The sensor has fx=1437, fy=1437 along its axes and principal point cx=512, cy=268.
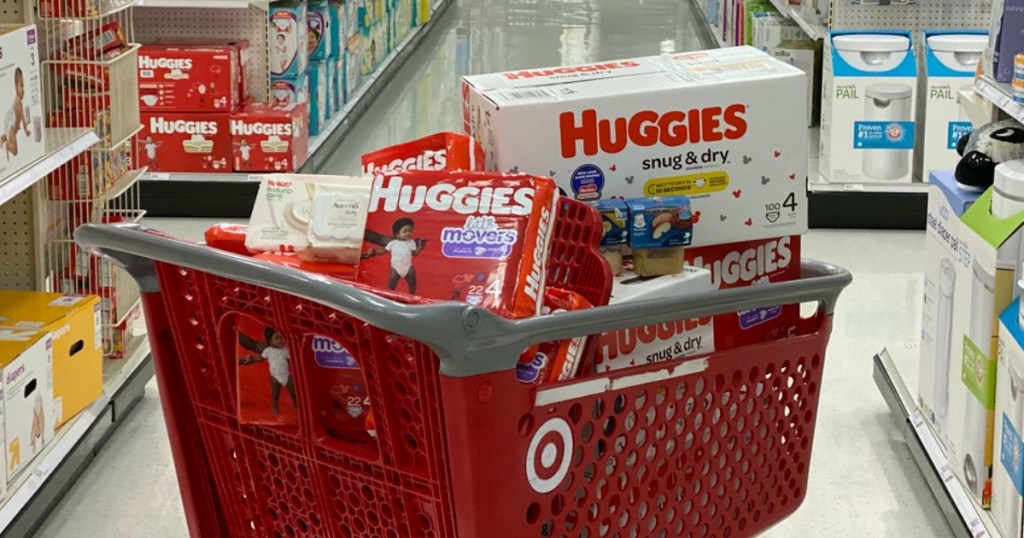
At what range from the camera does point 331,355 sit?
1.58 m

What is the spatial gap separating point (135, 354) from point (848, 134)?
2.88m

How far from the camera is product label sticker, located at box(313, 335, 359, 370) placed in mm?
1576

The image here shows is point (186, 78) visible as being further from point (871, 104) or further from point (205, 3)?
point (871, 104)

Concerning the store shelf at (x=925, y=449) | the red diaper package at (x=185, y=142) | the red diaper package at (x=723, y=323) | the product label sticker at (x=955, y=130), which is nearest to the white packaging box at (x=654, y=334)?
the red diaper package at (x=723, y=323)

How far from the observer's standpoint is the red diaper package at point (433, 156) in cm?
186

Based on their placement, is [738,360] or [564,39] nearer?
[738,360]

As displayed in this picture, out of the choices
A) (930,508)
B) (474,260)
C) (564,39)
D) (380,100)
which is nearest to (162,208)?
(380,100)

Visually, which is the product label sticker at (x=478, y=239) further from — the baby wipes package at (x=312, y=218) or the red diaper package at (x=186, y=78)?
the red diaper package at (x=186, y=78)

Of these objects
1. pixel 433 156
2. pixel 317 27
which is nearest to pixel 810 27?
pixel 317 27

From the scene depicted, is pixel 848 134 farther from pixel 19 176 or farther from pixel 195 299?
pixel 195 299

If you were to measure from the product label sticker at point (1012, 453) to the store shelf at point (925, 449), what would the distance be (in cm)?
18

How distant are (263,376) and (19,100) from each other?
149 centimetres

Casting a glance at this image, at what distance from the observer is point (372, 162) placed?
1.96 m

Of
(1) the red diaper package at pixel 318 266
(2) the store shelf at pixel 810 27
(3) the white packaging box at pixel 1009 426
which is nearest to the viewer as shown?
(1) the red diaper package at pixel 318 266
